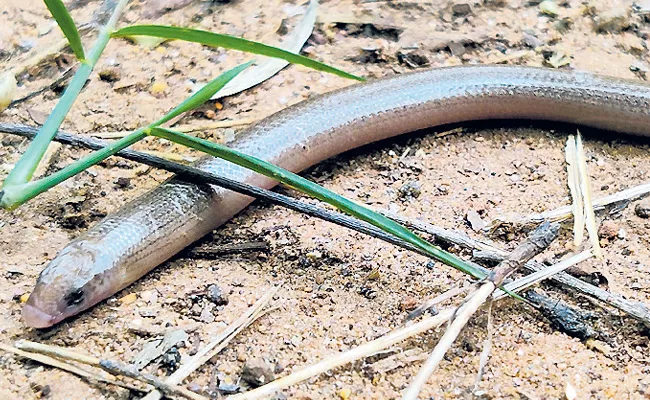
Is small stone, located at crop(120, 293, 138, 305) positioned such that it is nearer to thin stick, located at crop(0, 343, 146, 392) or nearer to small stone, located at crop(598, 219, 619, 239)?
thin stick, located at crop(0, 343, 146, 392)

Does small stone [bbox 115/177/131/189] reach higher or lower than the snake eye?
lower

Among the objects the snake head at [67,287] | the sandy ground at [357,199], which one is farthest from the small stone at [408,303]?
the snake head at [67,287]

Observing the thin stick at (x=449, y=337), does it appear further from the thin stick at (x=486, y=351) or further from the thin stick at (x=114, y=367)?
the thin stick at (x=114, y=367)

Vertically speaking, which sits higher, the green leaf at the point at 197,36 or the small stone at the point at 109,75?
the green leaf at the point at 197,36

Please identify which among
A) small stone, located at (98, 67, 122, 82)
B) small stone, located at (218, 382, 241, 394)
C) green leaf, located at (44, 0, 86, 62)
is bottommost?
small stone, located at (218, 382, 241, 394)

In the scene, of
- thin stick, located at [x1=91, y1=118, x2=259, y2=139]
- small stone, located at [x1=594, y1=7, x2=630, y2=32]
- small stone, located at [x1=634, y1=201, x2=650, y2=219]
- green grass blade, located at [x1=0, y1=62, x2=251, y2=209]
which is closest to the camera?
green grass blade, located at [x1=0, y1=62, x2=251, y2=209]

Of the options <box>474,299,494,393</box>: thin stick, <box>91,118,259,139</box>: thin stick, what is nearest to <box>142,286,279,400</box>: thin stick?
<box>474,299,494,393</box>: thin stick

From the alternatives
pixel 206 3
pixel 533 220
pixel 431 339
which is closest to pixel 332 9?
pixel 206 3
